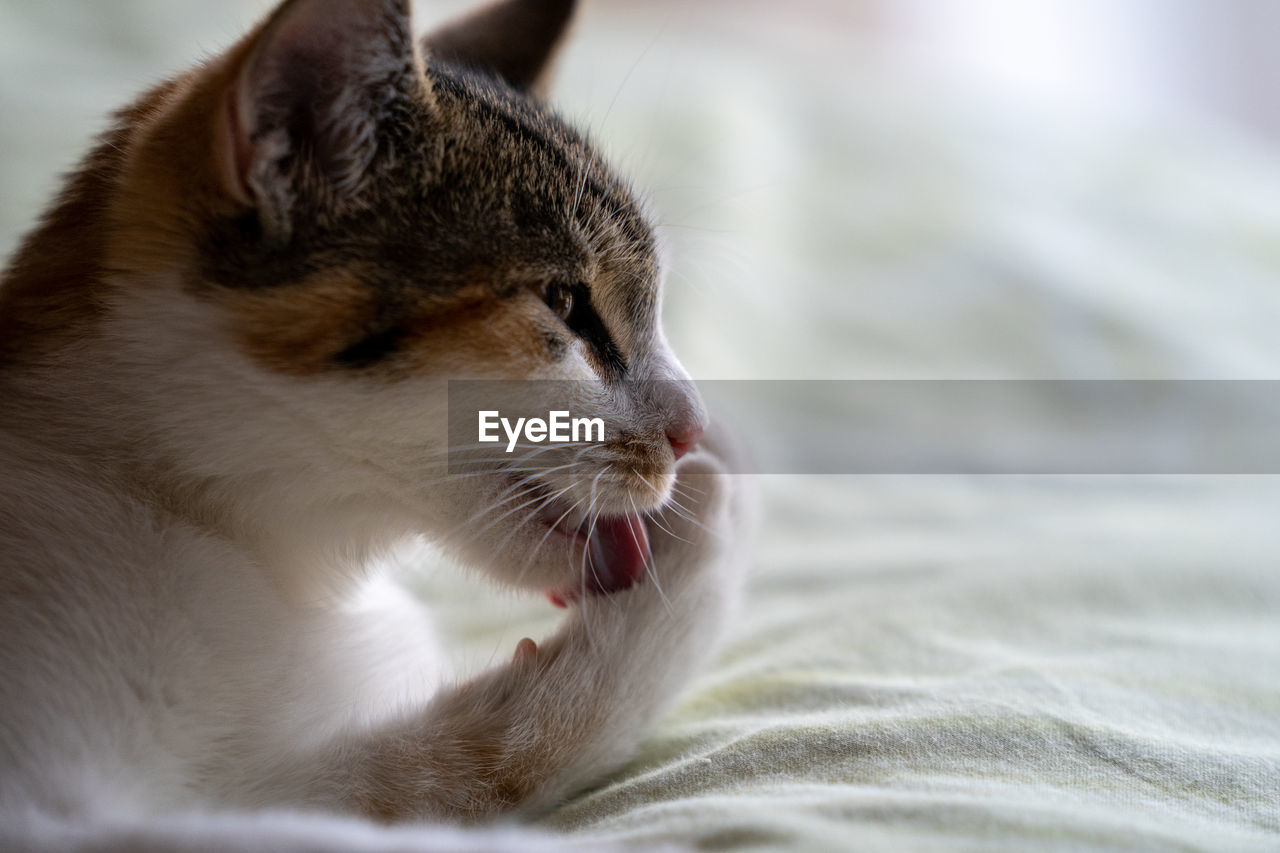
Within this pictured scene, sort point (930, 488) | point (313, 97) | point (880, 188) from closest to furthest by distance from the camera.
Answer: point (313, 97), point (930, 488), point (880, 188)

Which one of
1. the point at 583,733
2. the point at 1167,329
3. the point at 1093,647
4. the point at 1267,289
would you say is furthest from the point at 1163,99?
the point at 583,733

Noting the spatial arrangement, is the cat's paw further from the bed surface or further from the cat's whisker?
the bed surface

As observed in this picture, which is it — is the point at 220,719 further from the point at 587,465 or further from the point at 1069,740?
the point at 1069,740

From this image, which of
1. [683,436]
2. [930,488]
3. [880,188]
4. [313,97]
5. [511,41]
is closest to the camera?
[313,97]

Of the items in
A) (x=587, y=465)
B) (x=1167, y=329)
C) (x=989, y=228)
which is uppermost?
(x=989, y=228)

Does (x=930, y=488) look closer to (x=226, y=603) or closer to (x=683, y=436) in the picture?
(x=683, y=436)

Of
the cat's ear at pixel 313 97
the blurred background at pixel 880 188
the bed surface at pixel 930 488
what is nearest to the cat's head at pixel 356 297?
the cat's ear at pixel 313 97

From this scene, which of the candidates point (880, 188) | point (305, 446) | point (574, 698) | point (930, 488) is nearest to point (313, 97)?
point (305, 446)
